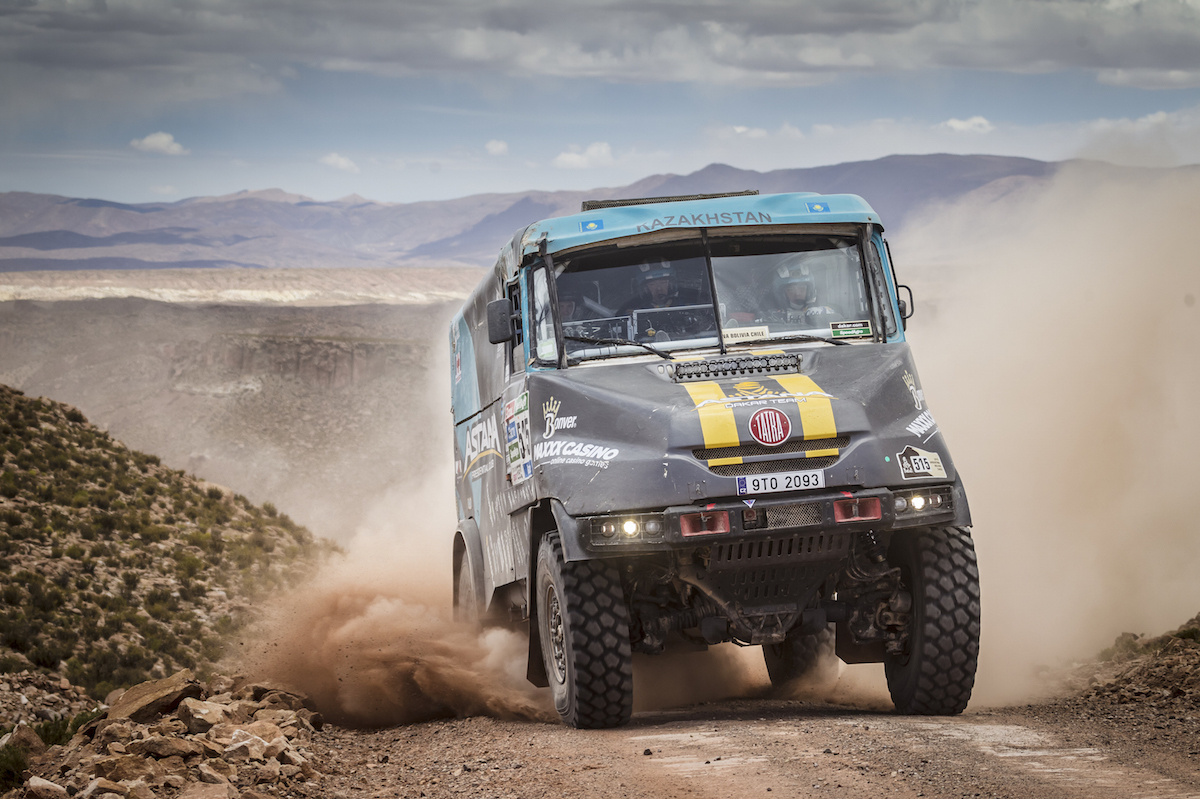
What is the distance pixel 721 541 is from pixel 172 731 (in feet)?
12.2

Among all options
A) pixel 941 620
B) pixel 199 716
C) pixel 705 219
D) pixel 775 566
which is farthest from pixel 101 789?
pixel 705 219

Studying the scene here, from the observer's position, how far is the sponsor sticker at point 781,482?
24.2 feet

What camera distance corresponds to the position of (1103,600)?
13586mm

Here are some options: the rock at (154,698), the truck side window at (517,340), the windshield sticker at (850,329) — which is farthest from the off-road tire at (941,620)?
the rock at (154,698)

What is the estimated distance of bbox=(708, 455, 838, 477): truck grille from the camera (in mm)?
7410

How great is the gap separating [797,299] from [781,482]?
5.44ft

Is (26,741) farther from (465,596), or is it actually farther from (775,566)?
(775,566)

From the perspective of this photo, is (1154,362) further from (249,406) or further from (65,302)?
(65,302)

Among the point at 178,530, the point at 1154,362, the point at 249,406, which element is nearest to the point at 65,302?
the point at 249,406

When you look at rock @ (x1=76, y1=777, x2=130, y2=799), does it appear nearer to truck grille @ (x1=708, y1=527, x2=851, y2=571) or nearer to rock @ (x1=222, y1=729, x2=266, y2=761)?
rock @ (x1=222, y1=729, x2=266, y2=761)

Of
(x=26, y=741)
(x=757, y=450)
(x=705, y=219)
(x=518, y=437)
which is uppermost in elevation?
(x=705, y=219)

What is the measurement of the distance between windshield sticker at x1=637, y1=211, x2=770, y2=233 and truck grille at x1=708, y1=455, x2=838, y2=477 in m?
1.94

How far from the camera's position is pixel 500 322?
28.4 feet

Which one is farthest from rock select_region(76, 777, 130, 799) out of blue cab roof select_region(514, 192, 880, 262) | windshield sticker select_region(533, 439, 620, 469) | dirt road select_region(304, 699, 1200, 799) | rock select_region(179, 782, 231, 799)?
Answer: blue cab roof select_region(514, 192, 880, 262)
